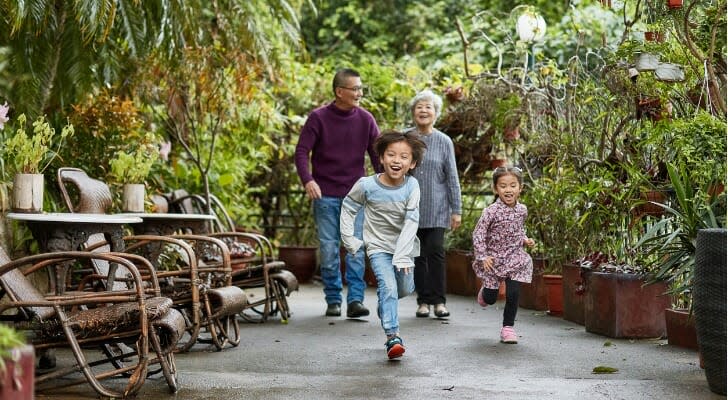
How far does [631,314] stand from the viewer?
293 inches

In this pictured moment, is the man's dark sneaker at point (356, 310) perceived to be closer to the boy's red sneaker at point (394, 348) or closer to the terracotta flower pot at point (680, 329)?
the boy's red sneaker at point (394, 348)

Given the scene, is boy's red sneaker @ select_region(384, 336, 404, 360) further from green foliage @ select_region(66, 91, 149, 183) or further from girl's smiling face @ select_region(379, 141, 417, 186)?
green foliage @ select_region(66, 91, 149, 183)

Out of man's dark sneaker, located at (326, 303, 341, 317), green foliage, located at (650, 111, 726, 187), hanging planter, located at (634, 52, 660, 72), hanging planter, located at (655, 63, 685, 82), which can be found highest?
hanging planter, located at (634, 52, 660, 72)

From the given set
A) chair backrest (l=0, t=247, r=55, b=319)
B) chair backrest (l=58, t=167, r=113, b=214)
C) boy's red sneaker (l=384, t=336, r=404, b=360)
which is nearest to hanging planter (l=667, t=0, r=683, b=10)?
boy's red sneaker (l=384, t=336, r=404, b=360)

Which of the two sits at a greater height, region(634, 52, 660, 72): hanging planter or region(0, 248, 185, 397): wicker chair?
region(634, 52, 660, 72): hanging planter

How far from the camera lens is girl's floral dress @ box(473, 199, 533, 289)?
7.42 meters

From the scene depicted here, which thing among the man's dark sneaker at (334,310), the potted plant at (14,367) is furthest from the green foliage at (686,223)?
the potted plant at (14,367)

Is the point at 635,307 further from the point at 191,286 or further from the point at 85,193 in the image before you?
the point at 85,193

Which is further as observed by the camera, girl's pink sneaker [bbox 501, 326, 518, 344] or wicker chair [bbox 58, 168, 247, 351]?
girl's pink sneaker [bbox 501, 326, 518, 344]

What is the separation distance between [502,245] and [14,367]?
5145mm

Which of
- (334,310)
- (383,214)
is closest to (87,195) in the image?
(383,214)

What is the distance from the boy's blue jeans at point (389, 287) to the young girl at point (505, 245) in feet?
2.35

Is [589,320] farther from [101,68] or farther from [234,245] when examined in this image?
[101,68]

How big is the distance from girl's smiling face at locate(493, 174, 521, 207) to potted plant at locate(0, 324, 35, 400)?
5099 mm
